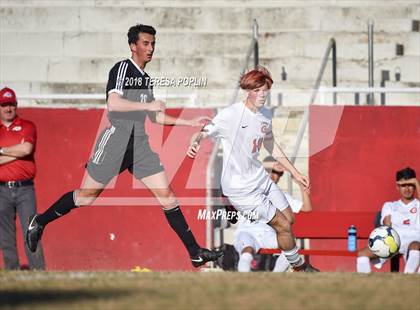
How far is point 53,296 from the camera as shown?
28.5ft

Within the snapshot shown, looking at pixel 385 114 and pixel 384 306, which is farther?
pixel 385 114

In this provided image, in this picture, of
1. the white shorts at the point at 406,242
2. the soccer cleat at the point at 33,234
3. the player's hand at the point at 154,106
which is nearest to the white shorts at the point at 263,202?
the player's hand at the point at 154,106

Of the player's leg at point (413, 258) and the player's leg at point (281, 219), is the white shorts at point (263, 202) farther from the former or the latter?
the player's leg at point (413, 258)

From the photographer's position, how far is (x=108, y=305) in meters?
8.35

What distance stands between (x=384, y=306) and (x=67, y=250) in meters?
8.00

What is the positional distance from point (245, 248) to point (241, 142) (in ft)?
10.3

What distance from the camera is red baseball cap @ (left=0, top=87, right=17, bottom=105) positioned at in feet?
46.3

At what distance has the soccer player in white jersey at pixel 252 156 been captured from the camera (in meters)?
11.1

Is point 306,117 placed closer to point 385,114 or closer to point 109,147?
point 385,114

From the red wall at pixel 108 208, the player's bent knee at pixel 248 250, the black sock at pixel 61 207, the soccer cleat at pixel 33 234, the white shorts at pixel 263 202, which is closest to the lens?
the white shorts at pixel 263 202

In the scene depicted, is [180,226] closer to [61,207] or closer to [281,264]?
[61,207]

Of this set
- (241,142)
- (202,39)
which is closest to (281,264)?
(241,142)

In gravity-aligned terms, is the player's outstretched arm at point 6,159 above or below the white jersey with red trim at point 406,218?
above

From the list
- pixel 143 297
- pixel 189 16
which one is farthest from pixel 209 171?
pixel 143 297
